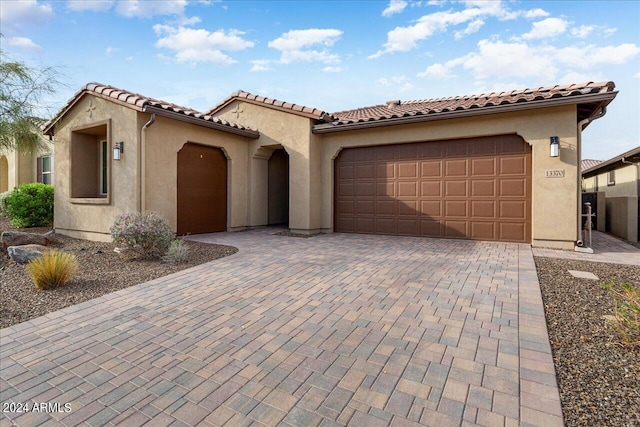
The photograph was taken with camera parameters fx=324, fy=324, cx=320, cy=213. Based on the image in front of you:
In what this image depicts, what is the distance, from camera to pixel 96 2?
8477mm

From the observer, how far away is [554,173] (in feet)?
25.9

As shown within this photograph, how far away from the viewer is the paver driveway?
2086mm

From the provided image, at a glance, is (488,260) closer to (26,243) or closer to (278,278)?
(278,278)

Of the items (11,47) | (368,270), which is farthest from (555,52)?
(11,47)

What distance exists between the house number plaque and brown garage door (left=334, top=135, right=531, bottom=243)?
44cm

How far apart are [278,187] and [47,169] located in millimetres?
10483

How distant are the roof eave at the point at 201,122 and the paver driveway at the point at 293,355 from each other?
4906mm

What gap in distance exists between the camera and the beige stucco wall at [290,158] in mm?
10406

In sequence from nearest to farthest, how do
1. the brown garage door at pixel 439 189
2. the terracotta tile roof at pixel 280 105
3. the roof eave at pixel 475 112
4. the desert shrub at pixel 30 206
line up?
the roof eave at pixel 475 112 → the brown garage door at pixel 439 189 → the terracotta tile roof at pixel 280 105 → the desert shrub at pixel 30 206

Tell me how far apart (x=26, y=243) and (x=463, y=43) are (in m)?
13.5

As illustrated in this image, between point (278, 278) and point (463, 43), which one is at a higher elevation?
point (463, 43)

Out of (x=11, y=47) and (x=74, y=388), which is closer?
(x=74, y=388)

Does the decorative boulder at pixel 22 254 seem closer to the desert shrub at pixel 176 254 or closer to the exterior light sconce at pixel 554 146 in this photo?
the desert shrub at pixel 176 254

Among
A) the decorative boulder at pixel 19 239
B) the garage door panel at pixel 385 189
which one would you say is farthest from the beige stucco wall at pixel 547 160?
the decorative boulder at pixel 19 239
